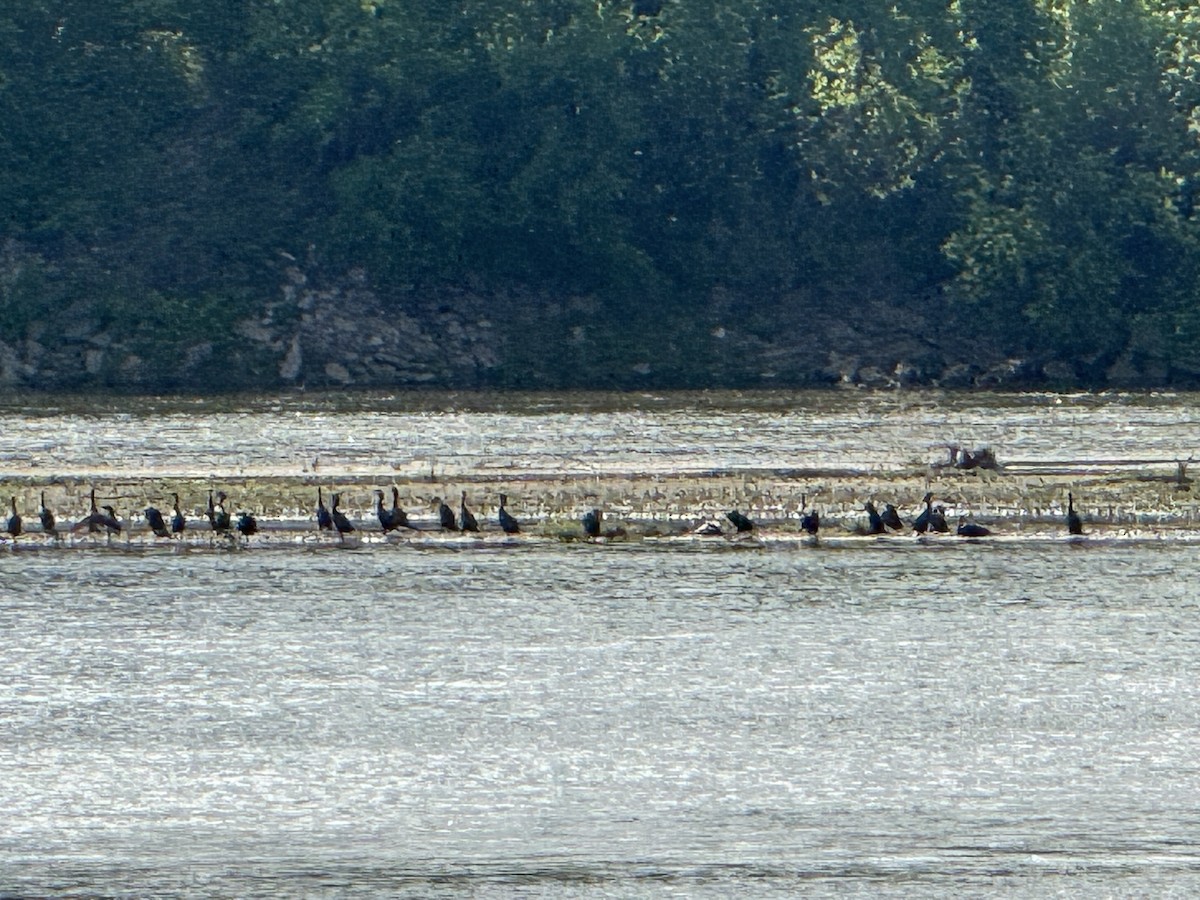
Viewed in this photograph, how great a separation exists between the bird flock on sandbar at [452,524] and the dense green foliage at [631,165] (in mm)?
54370

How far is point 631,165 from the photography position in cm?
11650

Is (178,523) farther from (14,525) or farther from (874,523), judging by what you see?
(874,523)

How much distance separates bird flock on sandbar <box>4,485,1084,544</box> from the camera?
54156 mm

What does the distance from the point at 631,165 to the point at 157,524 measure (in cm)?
6403

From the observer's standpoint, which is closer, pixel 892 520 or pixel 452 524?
pixel 892 520

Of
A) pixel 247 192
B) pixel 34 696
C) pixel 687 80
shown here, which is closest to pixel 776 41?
pixel 687 80

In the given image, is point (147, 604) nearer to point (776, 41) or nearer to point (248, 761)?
point (248, 761)

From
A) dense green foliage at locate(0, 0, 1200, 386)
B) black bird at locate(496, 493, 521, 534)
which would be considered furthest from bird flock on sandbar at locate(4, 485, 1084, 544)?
dense green foliage at locate(0, 0, 1200, 386)

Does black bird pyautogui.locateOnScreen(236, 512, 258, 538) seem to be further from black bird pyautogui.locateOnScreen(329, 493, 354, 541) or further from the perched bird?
black bird pyautogui.locateOnScreen(329, 493, 354, 541)

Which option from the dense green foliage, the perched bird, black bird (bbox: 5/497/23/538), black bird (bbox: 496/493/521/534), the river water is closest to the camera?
the river water

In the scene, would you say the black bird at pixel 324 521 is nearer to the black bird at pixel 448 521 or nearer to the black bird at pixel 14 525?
the black bird at pixel 448 521

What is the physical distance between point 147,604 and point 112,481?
1368cm

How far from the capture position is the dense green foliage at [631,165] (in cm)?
11225

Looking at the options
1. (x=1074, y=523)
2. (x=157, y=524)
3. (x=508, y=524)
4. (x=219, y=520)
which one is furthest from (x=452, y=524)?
(x=1074, y=523)
